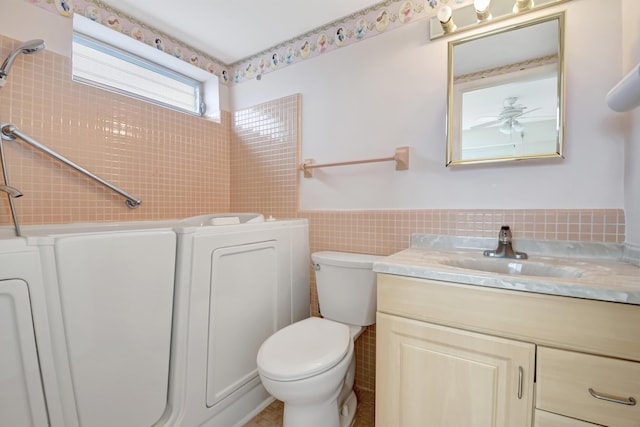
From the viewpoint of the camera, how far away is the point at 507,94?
1265 mm

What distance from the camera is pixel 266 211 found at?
2.09 meters

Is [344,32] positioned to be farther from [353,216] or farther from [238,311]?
[238,311]

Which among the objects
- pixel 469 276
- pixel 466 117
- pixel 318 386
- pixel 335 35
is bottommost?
pixel 318 386

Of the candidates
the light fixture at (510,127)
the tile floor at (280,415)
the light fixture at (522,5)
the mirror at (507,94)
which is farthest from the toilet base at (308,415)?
the light fixture at (522,5)

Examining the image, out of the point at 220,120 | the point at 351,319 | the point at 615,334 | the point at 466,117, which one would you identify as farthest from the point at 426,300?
the point at 220,120

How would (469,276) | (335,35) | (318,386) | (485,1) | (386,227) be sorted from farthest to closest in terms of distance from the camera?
1. (335,35)
2. (386,227)
3. (485,1)
4. (318,386)
5. (469,276)

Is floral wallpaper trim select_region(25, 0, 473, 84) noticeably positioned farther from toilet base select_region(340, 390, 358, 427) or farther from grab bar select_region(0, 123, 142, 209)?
toilet base select_region(340, 390, 358, 427)

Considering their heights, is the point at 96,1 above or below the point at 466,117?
above

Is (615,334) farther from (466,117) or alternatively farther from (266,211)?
(266,211)

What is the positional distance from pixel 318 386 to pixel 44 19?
2180 mm

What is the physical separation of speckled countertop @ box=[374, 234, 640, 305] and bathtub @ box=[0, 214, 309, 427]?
733 mm

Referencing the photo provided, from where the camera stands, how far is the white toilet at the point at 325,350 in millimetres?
1042

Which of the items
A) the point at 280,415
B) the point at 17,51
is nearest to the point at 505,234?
the point at 280,415

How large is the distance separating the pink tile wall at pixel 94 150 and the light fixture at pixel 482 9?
185 centimetres
